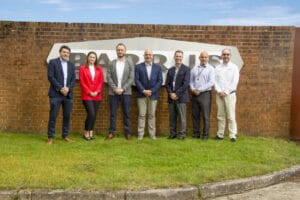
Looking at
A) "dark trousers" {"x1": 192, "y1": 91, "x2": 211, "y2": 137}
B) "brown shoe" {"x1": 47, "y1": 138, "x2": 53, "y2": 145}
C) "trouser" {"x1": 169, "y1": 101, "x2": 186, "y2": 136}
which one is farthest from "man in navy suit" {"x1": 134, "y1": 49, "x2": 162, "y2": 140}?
"brown shoe" {"x1": 47, "y1": 138, "x2": 53, "y2": 145}

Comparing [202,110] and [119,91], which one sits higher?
[119,91]

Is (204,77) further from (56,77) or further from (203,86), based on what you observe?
(56,77)

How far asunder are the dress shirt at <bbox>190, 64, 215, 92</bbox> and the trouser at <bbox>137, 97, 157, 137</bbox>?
0.93 meters

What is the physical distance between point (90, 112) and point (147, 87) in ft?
4.14

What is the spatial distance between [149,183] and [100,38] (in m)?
4.86

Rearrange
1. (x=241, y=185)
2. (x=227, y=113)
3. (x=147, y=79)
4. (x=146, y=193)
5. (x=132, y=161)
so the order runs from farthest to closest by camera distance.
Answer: (x=227, y=113), (x=147, y=79), (x=132, y=161), (x=241, y=185), (x=146, y=193)

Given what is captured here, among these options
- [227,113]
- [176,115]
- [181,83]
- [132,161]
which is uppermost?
[181,83]

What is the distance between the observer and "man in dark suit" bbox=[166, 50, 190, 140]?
9.27 metres

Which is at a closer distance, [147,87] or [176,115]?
[147,87]

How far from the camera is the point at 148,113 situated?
9.48m

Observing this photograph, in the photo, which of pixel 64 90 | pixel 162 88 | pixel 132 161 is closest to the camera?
pixel 132 161

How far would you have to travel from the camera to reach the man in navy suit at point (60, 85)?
29.1ft

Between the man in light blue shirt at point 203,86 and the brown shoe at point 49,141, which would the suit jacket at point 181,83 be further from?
the brown shoe at point 49,141

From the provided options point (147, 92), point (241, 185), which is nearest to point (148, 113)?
point (147, 92)
